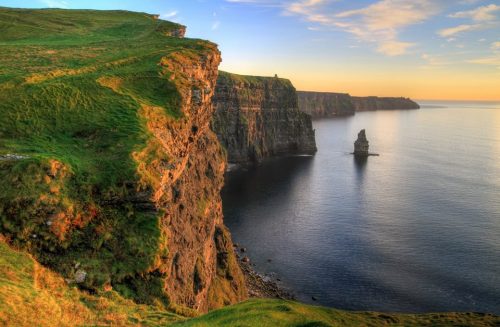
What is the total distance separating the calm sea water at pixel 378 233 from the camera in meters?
65.1

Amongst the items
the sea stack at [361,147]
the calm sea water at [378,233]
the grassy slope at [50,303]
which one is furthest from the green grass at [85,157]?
the sea stack at [361,147]

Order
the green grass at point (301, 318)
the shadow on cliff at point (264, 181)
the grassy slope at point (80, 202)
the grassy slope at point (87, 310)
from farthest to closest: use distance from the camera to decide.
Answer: the shadow on cliff at point (264, 181), the green grass at point (301, 318), the grassy slope at point (80, 202), the grassy slope at point (87, 310)

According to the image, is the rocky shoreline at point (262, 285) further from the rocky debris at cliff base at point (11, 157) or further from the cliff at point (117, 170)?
the rocky debris at cliff base at point (11, 157)

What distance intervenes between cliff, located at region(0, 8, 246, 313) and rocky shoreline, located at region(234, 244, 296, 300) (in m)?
4.51

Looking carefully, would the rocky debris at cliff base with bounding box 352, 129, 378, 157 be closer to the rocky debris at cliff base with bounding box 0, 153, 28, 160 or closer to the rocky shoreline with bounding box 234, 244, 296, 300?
the rocky shoreline with bounding box 234, 244, 296, 300

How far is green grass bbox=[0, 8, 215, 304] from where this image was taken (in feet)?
90.1

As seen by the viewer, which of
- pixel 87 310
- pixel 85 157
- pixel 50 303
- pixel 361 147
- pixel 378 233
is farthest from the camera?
pixel 361 147

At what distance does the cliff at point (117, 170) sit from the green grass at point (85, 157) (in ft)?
0.30

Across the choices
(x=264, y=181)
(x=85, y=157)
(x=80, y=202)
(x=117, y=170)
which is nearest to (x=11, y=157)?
(x=85, y=157)

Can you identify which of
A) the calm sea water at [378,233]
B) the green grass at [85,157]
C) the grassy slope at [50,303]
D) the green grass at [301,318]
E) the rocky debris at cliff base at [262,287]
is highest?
the green grass at [85,157]

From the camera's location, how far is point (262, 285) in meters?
67.8

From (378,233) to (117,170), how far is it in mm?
73071

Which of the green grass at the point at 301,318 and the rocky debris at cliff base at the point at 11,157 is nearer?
the green grass at the point at 301,318

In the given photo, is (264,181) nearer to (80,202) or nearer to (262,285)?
(262,285)
